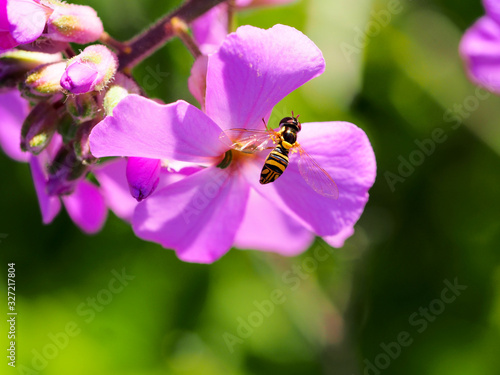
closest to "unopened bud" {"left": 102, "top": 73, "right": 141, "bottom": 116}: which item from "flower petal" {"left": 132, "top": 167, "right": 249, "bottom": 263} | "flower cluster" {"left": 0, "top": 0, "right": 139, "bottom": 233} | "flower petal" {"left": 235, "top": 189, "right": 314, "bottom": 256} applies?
"flower cluster" {"left": 0, "top": 0, "right": 139, "bottom": 233}

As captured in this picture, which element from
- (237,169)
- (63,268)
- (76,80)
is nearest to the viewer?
(76,80)

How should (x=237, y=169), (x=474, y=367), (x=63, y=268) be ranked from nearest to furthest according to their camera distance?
1. (x=237, y=169)
2. (x=474, y=367)
3. (x=63, y=268)

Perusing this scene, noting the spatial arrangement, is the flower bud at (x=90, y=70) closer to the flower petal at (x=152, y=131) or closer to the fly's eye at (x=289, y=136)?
the flower petal at (x=152, y=131)

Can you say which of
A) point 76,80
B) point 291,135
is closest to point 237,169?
point 291,135

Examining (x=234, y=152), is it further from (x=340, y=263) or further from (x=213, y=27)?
(x=340, y=263)

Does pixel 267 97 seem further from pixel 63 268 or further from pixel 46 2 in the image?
pixel 63 268

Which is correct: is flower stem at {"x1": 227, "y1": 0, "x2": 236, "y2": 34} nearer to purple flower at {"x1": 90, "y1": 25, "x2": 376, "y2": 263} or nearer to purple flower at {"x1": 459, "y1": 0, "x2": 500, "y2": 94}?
purple flower at {"x1": 90, "y1": 25, "x2": 376, "y2": 263}
